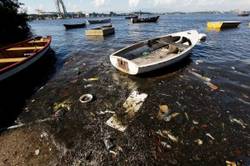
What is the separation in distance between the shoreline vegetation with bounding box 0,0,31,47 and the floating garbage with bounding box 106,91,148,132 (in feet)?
69.0

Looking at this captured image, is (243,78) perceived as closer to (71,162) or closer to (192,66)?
(192,66)

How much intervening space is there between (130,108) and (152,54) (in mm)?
6246

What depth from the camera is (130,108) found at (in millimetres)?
7582

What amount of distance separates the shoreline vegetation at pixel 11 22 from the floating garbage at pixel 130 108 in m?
21.0

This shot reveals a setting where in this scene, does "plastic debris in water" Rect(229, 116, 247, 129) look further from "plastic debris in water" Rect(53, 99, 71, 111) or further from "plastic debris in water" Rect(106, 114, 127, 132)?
"plastic debris in water" Rect(53, 99, 71, 111)

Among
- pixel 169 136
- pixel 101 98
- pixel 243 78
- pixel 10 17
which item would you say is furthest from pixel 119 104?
pixel 10 17

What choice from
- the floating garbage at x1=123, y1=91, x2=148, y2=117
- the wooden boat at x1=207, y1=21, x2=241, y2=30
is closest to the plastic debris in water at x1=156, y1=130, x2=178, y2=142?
the floating garbage at x1=123, y1=91, x2=148, y2=117

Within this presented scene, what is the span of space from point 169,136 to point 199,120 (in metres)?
1.53

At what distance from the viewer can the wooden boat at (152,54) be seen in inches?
386

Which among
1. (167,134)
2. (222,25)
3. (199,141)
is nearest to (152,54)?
(167,134)

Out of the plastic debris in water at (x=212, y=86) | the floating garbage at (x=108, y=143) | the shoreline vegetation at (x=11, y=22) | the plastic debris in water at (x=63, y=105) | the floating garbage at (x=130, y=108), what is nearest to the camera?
the floating garbage at (x=108, y=143)

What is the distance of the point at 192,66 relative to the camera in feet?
39.9

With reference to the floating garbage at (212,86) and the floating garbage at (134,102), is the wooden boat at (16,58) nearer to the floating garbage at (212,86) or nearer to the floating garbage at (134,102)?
the floating garbage at (134,102)

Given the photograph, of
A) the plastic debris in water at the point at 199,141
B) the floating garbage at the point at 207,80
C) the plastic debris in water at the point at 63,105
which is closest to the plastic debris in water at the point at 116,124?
the plastic debris in water at the point at 63,105
